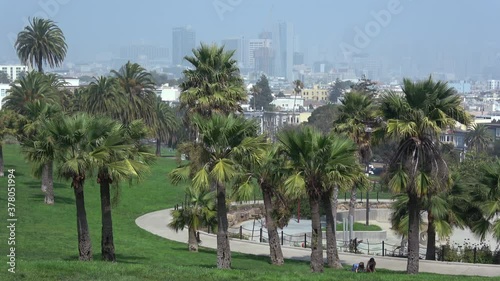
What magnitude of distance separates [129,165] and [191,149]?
91.1 inches

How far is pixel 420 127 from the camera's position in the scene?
23.8m

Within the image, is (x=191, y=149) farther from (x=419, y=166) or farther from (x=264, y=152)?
(x=419, y=166)

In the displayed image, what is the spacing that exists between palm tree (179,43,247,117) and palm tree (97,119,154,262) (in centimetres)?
873

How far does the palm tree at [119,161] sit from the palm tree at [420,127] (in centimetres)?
715

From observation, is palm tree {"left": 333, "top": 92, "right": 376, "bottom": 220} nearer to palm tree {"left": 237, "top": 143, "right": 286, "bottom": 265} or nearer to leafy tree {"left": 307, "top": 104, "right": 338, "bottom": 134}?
palm tree {"left": 237, "top": 143, "right": 286, "bottom": 265}

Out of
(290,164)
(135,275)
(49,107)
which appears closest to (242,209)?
(49,107)

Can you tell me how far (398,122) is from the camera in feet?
78.3

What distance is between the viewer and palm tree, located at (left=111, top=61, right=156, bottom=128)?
6219 cm

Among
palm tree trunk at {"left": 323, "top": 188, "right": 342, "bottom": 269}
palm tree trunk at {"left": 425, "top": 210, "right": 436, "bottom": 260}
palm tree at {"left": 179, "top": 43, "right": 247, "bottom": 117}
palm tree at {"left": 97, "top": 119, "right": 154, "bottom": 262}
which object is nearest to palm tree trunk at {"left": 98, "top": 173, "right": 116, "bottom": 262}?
palm tree at {"left": 97, "top": 119, "right": 154, "bottom": 262}

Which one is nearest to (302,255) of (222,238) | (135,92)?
(222,238)

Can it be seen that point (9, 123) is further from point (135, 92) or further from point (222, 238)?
point (135, 92)

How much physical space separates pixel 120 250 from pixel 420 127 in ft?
36.7

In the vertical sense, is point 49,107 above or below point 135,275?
above

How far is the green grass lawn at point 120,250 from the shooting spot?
61.3ft
